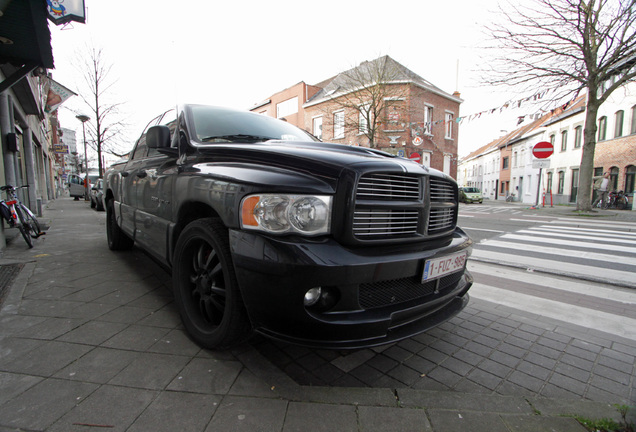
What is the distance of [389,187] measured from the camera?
5.97 ft

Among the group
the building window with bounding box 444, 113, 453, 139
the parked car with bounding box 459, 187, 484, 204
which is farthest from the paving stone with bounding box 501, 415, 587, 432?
the building window with bounding box 444, 113, 453, 139

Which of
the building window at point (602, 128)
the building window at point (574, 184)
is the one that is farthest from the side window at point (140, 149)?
the building window at point (574, 184)

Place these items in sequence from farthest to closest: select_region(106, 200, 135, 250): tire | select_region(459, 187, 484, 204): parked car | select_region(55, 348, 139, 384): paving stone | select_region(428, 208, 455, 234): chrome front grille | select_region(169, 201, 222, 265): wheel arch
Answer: select_region(459, 187, 484, 204): parked car → select_region(106, 200, 135, 250): tire → select_region(169, 201, 222, 265): wheel arch → select_region(428, 208, 455, 234): chrome front grille → select_region(55, 348, 139, 384): paving stone

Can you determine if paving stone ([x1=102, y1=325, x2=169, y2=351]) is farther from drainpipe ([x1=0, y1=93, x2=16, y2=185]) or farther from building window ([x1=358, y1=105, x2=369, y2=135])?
building window ([x1=358, y1=105, x2=369, y2=135])

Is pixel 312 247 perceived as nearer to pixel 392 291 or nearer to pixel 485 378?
pixel 392 291

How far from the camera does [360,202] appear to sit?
1.66m

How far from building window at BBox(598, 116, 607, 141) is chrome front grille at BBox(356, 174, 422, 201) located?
→ 91.1 feet

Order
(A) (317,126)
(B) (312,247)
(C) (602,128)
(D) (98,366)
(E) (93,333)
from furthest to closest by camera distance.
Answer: (A) (317,126) → (C) (602,128) → (E) (93,333) → (D) (98,366) → (B) (312,247)

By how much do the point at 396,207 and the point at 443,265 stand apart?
1.77 feet

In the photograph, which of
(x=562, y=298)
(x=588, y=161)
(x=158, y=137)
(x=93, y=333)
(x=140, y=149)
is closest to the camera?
(x=93, y=333)

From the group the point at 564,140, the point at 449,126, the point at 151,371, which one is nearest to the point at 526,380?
the point at 151,371

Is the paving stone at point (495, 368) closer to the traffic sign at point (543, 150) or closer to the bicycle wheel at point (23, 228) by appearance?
the bicycle wheel at point (23, 228)

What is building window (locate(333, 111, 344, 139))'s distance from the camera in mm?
24084

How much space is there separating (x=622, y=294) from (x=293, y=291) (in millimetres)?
4261
